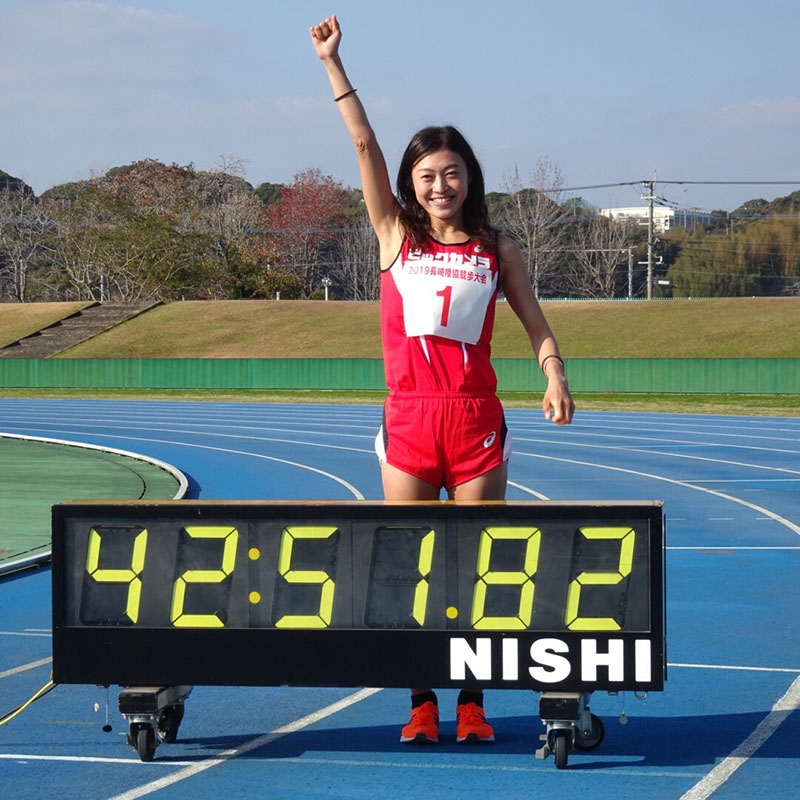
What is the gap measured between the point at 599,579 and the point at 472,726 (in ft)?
2.81

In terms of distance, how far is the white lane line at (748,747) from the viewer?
14.8ft

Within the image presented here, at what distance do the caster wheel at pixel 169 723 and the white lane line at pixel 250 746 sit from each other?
23 centimetres

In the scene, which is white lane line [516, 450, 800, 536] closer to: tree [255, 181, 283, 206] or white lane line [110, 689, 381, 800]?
white lane line [110, 689, 381, 800]

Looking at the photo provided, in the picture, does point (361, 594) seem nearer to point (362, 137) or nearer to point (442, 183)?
point (442, 183)

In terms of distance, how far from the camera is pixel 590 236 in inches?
4033

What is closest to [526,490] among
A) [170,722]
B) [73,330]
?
[170,722]

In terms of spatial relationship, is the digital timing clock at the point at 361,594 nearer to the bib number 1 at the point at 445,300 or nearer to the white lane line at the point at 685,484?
the bib number 1 at the point at 445,300

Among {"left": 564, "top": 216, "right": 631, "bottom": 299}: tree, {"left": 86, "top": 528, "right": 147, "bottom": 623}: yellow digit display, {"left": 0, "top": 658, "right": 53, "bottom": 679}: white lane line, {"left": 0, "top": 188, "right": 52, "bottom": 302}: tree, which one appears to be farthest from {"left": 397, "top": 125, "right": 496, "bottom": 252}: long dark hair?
{"left": 564, "top": 216, "right": 631, "bottom": 299}: tree

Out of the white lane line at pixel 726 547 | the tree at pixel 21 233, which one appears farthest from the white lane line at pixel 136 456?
the tree at pixel 21 233

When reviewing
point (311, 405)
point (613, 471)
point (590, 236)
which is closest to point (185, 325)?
point (311, 405)

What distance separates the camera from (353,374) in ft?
151

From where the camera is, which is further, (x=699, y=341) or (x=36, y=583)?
(x=699, y=341)

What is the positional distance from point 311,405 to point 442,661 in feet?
103

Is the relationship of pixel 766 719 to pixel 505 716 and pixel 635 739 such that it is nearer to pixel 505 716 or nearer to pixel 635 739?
pixel 635 739
